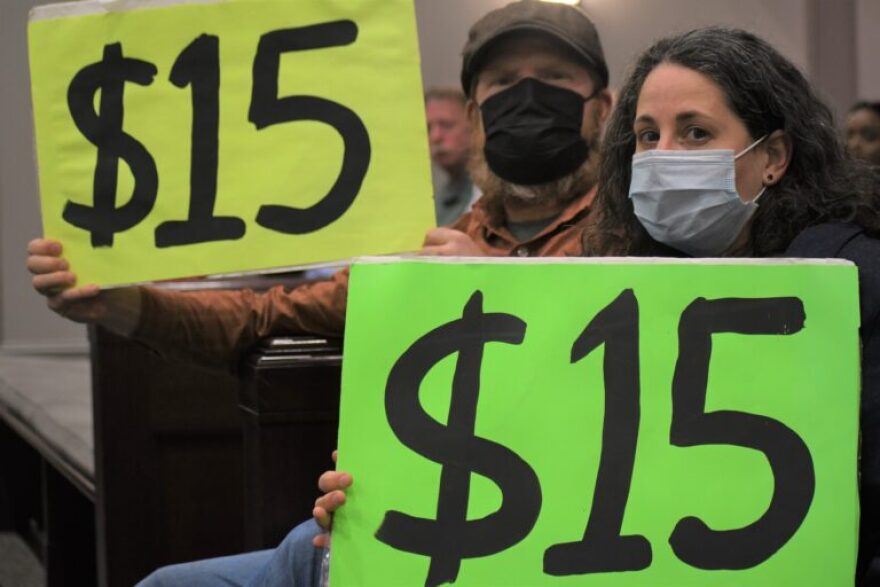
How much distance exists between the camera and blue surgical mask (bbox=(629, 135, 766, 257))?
6.63 feet

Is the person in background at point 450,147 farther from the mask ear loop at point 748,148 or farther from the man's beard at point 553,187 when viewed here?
the mask ear loop at point 748,148

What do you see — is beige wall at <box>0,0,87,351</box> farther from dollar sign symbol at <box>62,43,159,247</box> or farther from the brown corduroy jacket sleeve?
dollar sign symbol at <box>62,43,159,247</box>

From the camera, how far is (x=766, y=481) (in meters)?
1.65

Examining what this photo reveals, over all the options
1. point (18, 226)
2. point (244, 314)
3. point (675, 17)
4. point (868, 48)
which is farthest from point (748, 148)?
point (18, 226)

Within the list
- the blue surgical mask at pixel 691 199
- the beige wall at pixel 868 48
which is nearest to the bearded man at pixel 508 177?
the blue surgical mask at pixel 691 199

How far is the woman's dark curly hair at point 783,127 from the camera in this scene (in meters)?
2.02

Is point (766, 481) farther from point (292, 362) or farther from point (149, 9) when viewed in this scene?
point (149, 9)

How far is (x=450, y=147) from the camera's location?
20.5ft

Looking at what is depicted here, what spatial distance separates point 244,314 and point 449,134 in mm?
3693

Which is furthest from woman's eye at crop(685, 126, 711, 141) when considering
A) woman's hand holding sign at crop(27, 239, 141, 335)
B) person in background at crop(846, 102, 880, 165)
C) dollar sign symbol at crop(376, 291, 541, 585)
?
person in background at crop(846, 102, 880, 165)

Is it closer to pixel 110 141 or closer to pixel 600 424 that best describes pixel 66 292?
pixel 110 141

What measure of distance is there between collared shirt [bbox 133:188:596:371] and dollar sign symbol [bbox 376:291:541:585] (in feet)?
3.11

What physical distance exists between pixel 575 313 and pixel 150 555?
1.62 m

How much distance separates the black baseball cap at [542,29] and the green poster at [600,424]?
1.16 metres
